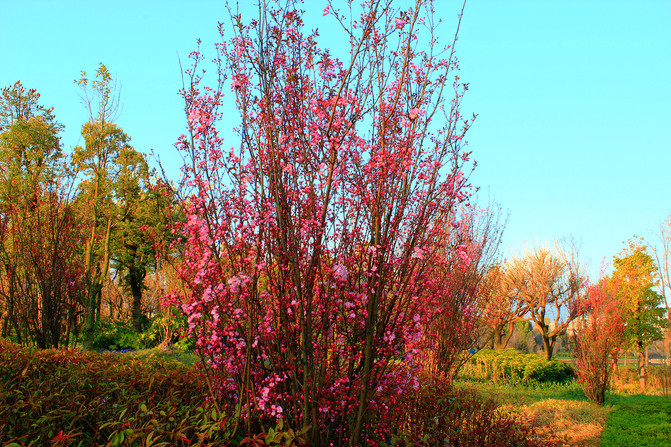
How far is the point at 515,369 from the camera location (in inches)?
593

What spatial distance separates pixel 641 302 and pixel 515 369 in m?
6.95

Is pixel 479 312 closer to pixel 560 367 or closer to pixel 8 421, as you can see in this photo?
pixel 560 367

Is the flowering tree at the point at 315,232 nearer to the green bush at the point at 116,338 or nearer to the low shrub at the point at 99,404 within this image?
the low shrub at the point at 99,404

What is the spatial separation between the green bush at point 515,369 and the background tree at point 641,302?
3.96m

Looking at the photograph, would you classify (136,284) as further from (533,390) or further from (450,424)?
(450,424)

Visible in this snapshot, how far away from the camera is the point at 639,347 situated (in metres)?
17.8

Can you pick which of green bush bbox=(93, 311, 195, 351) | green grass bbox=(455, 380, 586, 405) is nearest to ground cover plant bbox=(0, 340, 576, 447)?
green grass bbox=(455, 380, 586, 405)

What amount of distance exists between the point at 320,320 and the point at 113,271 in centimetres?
2248

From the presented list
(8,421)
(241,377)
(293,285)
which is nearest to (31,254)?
(8,421)

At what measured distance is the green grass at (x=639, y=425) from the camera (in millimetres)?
6777

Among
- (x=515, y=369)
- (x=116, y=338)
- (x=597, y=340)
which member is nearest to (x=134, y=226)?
(x=116, y=338)

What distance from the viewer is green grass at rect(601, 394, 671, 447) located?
678cm

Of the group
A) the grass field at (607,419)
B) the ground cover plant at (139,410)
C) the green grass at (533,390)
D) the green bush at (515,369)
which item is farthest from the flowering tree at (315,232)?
the green bush at (515,369)

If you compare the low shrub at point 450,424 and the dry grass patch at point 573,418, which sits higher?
the low shrub at point 450,424
